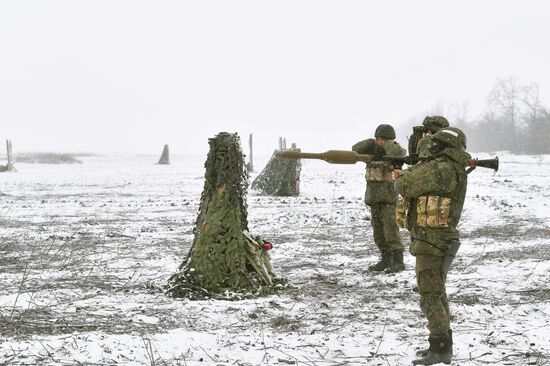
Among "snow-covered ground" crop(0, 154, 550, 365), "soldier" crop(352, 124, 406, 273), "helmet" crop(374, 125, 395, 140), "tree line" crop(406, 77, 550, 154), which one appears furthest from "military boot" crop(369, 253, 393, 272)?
"tree line" crop(406, 77, 550, 154)

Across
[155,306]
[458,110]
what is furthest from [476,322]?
[458,110]

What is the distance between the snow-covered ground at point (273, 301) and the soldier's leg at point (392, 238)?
176 millimetres

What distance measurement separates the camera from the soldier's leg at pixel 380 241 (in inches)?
309

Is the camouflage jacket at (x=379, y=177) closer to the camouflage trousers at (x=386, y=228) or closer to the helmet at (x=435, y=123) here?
the camouflage trousers at (x=386, y=228)

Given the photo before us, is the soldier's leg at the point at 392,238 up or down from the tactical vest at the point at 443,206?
down

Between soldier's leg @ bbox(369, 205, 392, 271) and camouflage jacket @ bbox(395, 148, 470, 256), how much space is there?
313 cm

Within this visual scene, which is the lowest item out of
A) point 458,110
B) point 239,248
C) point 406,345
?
point 406,345

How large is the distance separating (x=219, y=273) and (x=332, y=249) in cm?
338

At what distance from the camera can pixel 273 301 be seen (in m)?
6.16

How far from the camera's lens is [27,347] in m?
4.67

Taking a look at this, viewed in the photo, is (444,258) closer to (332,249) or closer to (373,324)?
(373,324)

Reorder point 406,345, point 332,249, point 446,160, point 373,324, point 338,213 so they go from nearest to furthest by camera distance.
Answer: point 446,160, point 406,345, point 373,324, point 332,249, point 338,213

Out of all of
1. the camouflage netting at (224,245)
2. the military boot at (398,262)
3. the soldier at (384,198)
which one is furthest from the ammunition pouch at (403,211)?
the military boot at (398,262)

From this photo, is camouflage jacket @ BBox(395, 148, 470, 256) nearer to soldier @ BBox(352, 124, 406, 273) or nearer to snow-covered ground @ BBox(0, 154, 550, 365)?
snow-covered ground @ BBox(0, 154, 550, 365)
